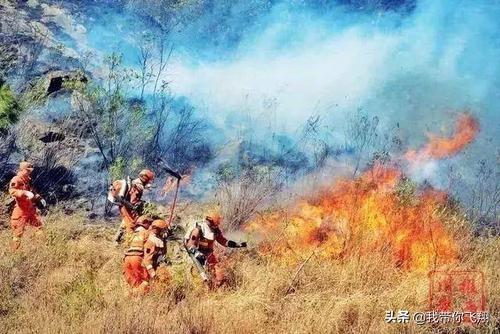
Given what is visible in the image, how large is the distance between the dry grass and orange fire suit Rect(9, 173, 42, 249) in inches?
43.3

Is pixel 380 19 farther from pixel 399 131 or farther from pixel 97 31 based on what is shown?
pixel 97 31

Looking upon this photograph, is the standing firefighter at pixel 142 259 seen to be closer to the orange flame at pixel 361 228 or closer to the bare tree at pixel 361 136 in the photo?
the orange flame at pixel 361 228

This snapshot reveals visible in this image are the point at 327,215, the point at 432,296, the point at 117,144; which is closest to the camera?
the point at 432,296

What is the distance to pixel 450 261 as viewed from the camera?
7.16m

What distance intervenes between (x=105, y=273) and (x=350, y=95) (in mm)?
9454

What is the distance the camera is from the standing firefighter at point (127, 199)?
900 centimetres

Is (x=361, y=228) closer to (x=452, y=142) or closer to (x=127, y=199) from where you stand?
(x=127, y=199)

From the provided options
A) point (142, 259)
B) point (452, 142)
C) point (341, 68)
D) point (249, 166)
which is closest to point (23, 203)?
point (142, 259)

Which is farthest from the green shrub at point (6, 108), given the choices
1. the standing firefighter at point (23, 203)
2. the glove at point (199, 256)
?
the glove at point (199, 256)

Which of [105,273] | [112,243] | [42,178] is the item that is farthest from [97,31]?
[105,273]

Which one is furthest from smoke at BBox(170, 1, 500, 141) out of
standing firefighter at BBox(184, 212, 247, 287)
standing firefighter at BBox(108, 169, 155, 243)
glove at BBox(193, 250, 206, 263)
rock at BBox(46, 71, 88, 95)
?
glove at BBox(193, 250, 206, 263)

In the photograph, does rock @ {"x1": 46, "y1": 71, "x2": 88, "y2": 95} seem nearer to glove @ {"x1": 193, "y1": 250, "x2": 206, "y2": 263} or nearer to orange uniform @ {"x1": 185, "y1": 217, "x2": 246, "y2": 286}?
orange uniform @ {"x1": 185, "y1": 217, "x2": 246, "y2": 286}

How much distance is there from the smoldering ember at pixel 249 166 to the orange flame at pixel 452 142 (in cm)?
7

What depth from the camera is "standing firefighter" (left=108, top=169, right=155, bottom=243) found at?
9000 millimetres
